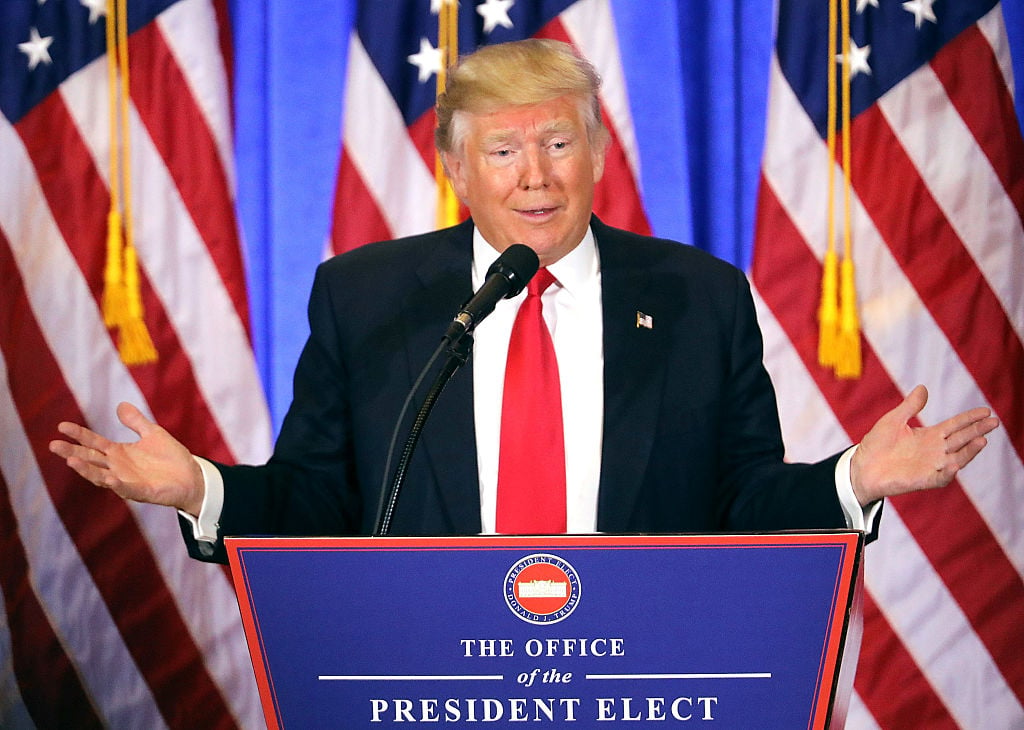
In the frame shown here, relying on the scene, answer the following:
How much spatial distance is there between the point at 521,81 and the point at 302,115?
1.26 meters

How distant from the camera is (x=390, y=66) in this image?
9.84ft

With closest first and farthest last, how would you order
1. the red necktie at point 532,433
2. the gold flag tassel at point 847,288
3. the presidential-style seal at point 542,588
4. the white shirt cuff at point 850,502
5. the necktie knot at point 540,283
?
the presidential-style seal at point 542,588
the white shirt cuff at point 850,502
the red necktie at point 532,433
the necktie knot at point 540,283
the gold flag tassel at point 847,288

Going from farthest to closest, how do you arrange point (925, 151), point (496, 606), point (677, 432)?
point (925, 151), point (677, 432), point (496, 606)

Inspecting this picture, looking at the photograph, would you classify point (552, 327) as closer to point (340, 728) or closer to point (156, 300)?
point (340, 728)

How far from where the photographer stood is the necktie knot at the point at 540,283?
6.37ft

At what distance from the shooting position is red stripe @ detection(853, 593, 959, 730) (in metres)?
3.04

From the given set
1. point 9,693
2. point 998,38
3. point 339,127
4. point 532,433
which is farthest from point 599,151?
point 9,693

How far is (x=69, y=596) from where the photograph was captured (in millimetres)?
2986

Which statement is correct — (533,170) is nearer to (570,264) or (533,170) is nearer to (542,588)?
(570,264)

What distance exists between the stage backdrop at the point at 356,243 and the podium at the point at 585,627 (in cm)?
187

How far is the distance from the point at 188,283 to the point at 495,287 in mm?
1777

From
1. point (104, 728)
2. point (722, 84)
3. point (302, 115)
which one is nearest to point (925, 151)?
point (722, 84)

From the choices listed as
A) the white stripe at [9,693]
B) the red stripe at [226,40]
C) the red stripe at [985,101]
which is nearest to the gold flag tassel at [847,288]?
the red stripe at [985,101]

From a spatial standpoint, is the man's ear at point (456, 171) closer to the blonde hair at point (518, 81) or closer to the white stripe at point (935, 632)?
the blonde hair at point (518, 81)
